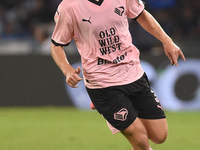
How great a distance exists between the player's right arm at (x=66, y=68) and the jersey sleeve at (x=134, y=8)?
0.84m

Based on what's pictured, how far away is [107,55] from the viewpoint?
4.52m

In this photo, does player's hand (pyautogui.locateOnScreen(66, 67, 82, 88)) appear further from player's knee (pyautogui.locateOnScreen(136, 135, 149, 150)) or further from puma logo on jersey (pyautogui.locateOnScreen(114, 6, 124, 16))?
player's knee (pyautogui.locateOnScreen(136, 135, 149, 150))

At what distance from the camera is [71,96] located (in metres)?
9.90

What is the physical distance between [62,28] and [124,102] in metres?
0.97

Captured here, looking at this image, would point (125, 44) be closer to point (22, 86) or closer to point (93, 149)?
point (93, 149)

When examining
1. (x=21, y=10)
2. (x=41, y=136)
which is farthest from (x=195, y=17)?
(x=41, y=136)

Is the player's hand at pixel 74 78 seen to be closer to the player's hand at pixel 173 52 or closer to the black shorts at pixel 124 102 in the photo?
the black shorts at pixel 124 102

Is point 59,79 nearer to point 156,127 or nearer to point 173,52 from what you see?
point 156,127

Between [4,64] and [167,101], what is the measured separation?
3699 mm

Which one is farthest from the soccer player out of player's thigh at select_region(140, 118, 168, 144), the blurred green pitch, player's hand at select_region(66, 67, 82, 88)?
the blurred green pitch

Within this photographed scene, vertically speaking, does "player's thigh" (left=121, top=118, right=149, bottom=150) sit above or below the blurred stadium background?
above

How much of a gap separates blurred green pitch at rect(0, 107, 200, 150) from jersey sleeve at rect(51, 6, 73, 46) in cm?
226

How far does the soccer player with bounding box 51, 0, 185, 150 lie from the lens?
4.45 m

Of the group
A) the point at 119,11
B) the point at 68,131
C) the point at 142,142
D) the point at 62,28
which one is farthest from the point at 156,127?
the point at 68,131
